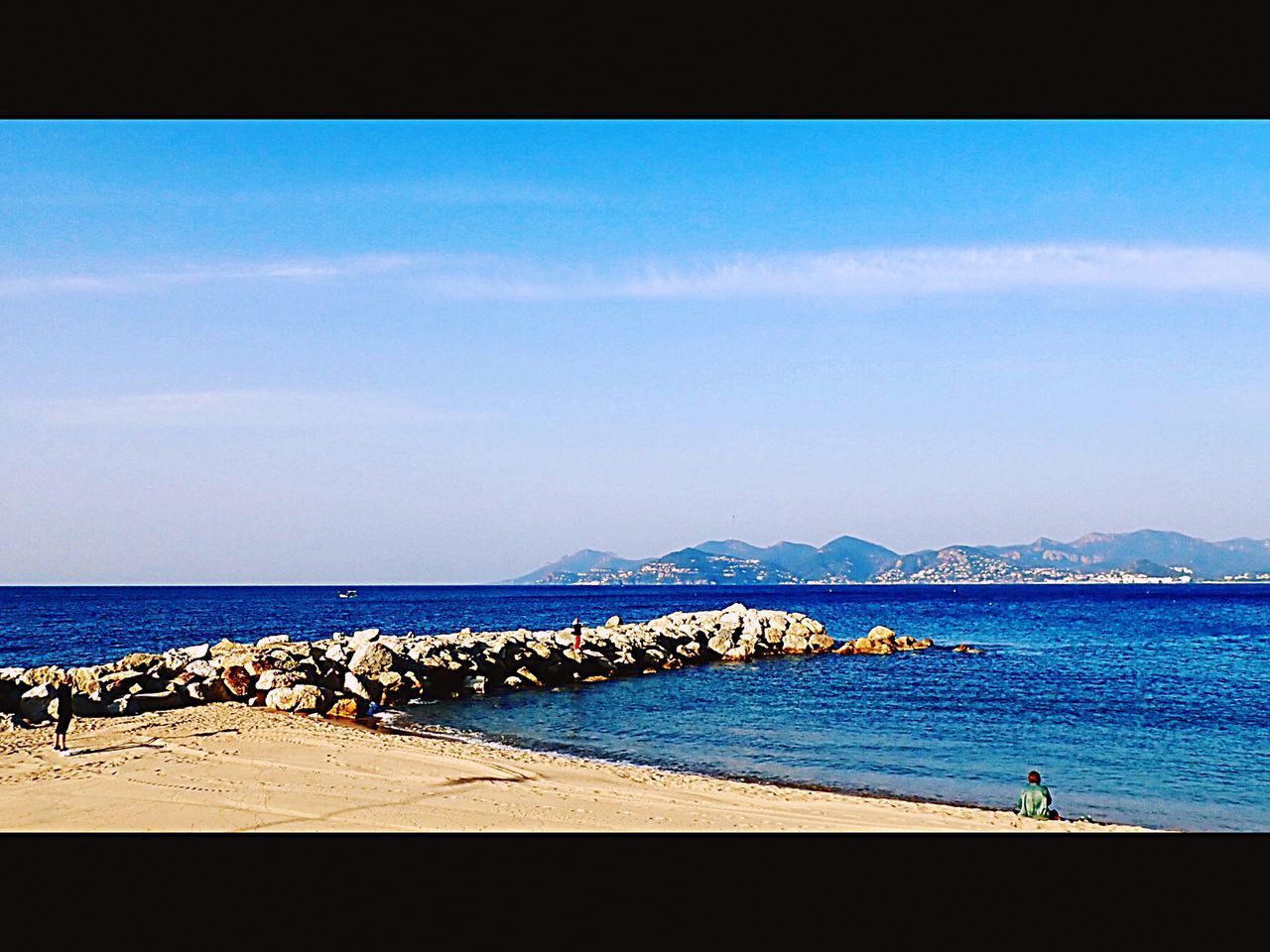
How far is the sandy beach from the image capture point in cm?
1329

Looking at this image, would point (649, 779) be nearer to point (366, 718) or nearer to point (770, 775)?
point (770, 775)

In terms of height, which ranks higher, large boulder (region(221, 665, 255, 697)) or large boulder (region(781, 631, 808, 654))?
large boulder (region(221, 665, 255, 697))

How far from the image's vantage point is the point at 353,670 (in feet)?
101

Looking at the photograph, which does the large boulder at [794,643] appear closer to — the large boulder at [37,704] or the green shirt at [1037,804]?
the green shirt at [1037,804]

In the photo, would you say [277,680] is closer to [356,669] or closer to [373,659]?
[356,669]

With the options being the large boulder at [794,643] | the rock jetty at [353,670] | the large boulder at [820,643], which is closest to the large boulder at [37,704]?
the rock jetty at [353,670]

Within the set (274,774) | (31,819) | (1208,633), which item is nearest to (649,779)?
(274,774)

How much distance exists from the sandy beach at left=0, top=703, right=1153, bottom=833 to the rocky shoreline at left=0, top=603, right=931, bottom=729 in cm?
462

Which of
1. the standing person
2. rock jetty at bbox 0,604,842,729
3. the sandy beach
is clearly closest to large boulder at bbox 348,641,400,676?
rock jetty at bbox 0,604,842,729

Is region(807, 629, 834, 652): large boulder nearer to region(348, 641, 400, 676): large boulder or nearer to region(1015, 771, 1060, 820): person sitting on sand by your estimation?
region(348, 641, 400, 676): large boulder

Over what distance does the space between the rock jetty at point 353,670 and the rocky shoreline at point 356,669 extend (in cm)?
4

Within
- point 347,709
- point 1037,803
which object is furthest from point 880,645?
point 1037,803

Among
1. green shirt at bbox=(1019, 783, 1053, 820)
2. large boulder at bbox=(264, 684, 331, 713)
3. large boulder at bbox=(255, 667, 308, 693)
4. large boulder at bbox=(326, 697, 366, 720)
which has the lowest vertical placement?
large boulder at bbox=(326, 697, 366, 720)
